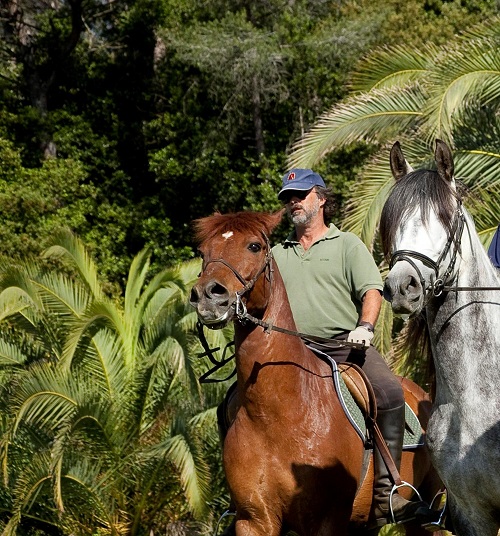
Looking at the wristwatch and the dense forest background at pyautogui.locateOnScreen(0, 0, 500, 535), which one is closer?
the wristwatch

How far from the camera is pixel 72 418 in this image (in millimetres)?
11617

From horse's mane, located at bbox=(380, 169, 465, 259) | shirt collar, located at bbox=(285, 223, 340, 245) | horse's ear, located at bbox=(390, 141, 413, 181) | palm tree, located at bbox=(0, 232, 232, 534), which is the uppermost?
horse's ear, located at bbox=(390, 141, 413, 181)

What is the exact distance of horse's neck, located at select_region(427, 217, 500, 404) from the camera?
5398 millimetres

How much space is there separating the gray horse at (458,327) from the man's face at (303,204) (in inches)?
→ 52.8

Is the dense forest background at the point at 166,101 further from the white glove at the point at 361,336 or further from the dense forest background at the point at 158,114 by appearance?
the white glove at the point at 361,336

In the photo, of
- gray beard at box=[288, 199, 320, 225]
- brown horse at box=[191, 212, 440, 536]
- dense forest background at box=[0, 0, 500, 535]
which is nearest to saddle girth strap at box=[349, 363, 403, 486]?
brown horse at box=[191, 212, 440, 536]

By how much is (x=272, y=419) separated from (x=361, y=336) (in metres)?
0.75

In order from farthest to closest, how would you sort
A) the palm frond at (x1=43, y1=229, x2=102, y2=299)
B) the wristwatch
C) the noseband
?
the palm frond at (x1=43, y1=229, x2=102, y2=299) < the wristwatch < the noseband

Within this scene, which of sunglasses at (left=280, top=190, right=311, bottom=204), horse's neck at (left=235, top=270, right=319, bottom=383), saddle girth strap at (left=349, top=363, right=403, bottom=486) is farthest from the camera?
sunglasses at (left=280, top=190, right=311, bottom=204)

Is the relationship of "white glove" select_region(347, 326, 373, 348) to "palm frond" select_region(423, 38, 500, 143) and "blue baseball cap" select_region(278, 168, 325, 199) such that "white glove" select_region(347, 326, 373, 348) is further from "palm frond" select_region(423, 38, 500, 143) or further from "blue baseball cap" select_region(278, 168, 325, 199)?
"palm frond" select_region(423, 38, 500, 143)

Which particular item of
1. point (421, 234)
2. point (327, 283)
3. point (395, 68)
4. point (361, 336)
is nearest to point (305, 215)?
point (327, 283)

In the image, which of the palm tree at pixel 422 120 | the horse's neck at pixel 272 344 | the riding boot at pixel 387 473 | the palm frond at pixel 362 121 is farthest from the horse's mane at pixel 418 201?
the palm frond at pixel 362 121

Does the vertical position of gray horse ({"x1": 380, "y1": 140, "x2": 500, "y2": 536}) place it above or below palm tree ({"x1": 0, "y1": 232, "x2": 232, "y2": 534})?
above

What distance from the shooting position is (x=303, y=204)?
22.5ft
